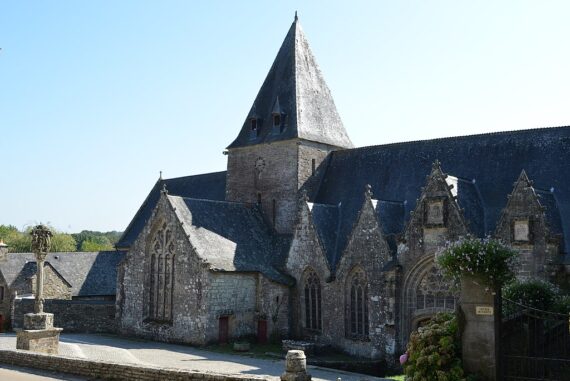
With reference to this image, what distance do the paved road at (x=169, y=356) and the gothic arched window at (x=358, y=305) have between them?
12.4 feet

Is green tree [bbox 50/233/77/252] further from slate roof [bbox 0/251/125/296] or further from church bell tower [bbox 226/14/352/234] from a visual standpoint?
church bell tower [bbox 226/14/352/234]

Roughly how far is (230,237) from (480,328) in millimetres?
19964

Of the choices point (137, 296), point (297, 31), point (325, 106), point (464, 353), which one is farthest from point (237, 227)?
point (464, 353)

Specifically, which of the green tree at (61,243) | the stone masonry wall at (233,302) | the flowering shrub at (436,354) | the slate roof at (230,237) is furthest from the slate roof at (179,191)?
the green tree at (61,243)

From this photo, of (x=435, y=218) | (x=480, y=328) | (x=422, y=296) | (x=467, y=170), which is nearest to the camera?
(x=480, y=328)

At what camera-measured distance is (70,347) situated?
27750 mm

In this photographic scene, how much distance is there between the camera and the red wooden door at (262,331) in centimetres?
3080

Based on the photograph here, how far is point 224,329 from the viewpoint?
3005cm

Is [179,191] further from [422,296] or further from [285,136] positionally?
[422,296]

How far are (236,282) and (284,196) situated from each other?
19.4 feet

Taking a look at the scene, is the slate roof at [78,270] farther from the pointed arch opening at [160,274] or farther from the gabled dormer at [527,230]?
the gabled dormer at [527,230]

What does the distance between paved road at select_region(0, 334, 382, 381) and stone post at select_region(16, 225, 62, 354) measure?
125 cm

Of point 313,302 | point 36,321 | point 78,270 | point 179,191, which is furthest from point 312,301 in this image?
point 78,270

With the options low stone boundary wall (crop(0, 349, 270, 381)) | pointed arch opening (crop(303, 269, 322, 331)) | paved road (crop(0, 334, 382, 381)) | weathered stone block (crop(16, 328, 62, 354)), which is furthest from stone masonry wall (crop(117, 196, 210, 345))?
low stone boundary wall (crop(0, 349, 270, 381))
